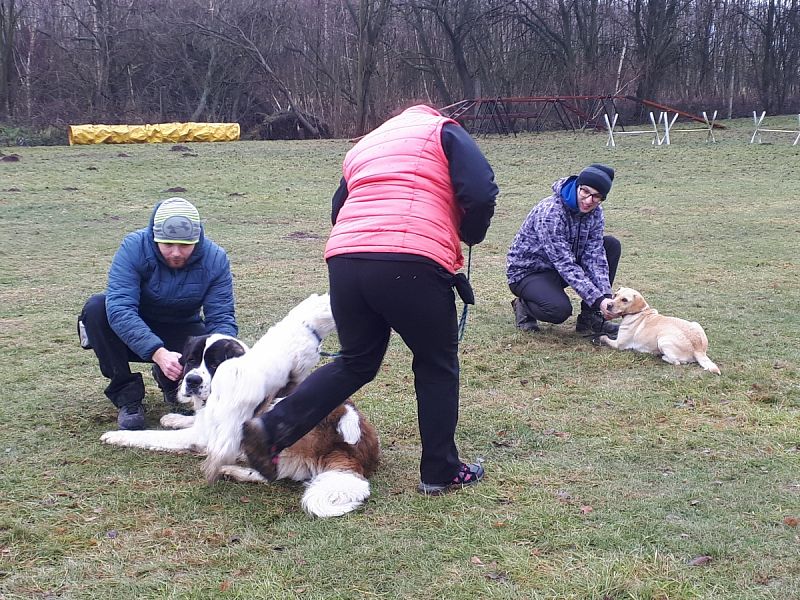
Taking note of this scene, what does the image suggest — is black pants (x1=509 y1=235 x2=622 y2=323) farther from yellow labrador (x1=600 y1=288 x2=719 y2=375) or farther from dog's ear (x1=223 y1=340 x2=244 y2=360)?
dog's ear (x1=223 y1=340 x2=244 y2=360)

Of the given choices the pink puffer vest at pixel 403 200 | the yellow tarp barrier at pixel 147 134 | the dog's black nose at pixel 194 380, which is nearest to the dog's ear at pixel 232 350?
the dog's black nose at pixel 194 380

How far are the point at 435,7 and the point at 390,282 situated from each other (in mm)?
31947

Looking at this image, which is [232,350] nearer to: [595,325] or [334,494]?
[334,494]

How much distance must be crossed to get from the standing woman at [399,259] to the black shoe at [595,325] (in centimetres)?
355

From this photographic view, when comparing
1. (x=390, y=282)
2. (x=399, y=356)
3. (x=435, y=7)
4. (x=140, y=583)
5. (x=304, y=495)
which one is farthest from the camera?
(x=435, y=7)

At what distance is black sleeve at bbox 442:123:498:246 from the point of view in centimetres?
341

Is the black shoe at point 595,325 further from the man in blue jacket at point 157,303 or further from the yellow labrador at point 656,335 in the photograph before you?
the man in blue jacket at point 157,303

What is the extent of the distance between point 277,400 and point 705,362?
10.9ft

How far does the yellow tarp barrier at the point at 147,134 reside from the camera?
26750mm

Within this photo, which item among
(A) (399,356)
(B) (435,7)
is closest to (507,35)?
(B) (435,7)

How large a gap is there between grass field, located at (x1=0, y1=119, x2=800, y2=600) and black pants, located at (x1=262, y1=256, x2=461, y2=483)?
40 centimetres

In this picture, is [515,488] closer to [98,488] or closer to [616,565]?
[616,565]

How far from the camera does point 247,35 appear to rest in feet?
111

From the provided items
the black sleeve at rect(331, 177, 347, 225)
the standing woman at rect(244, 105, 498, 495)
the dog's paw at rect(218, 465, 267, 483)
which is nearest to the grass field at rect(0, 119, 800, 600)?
the dog's paw at rect(218, 465, 267, 483)
